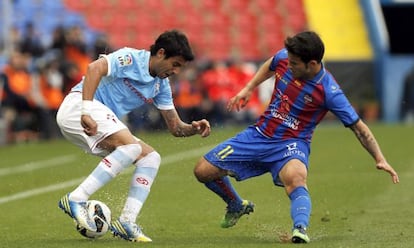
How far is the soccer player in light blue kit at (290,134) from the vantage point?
853 cm

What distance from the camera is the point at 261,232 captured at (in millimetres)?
9461

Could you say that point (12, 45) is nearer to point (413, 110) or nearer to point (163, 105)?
point (413, 110)

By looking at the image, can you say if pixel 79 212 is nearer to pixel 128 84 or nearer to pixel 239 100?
pixel 128 84

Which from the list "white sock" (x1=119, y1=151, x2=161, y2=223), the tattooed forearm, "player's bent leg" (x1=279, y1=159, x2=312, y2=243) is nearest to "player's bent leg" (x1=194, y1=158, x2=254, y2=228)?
"white sock" (x1=119, y1=151, x2=161, y2=223)

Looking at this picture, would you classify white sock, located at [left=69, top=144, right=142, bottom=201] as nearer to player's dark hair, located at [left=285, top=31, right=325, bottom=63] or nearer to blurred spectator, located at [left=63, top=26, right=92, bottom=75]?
player's dark hair, located at [left=285, top=31, right=325, bottom=63]

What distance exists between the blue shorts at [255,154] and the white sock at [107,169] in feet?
2.53

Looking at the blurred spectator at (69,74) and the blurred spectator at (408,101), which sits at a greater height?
the blurred spectator at (69,74)

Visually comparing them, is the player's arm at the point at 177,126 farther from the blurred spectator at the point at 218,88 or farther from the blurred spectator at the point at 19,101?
the blurred spectator at the point at 218,88

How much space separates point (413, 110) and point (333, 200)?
16.4 m

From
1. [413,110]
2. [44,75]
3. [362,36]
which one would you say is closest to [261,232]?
[44,75]

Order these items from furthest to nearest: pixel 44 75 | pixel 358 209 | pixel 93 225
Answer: pixel 44 75 < pixel 358 209 < pixel 93 225

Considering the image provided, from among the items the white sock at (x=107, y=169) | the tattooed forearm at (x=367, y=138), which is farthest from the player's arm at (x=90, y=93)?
the tattooed forearm at (x=367, y=138)

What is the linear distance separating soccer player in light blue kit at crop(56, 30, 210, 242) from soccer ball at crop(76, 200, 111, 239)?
4cm

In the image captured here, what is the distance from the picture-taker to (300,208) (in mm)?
8547
